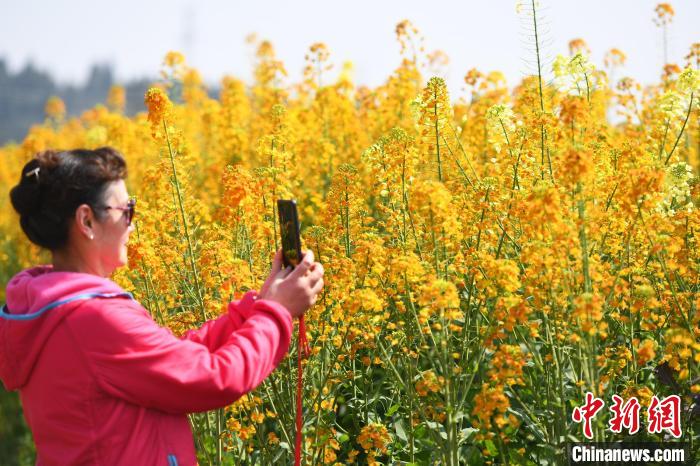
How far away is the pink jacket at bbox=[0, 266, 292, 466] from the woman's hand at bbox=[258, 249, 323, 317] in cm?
8

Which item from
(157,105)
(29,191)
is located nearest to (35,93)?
(157,105)

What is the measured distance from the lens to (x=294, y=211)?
7.13 feet

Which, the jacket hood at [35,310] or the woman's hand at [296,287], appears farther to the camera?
the woman's hand at [296,287]

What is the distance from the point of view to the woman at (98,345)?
6.05 ft

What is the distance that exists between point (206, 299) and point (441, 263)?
1141 millimetres

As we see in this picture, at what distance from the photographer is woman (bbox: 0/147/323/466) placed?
1845 mm

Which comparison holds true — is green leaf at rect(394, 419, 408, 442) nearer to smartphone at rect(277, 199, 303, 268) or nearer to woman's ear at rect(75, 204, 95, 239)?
smartphone at rect(277, 199, 303, 268)

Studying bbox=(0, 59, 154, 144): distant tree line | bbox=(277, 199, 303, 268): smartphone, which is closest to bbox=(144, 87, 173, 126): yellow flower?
bbox=(277, 199, 303, 268): smartphone

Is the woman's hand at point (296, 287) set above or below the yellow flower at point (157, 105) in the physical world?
below

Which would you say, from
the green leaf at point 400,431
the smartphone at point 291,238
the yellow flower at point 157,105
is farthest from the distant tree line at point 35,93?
the smartphone at point 291,238

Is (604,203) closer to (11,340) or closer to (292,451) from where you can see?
(292,451)

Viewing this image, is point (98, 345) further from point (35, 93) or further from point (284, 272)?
point (35, 93)

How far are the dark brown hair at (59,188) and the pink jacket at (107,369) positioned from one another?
0.40 feet

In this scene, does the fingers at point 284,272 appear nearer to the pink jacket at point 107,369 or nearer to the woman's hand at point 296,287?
the woman's hand at point 296,287
